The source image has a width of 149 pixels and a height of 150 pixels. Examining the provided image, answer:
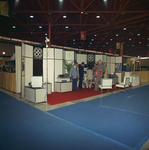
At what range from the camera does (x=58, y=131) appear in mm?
2756

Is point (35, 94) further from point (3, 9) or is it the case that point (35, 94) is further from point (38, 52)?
point (3, 9)

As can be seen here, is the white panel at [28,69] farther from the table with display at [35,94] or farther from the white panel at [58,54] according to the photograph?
the white panel at [58,54]

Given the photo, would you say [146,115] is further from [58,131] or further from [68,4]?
[68,4]

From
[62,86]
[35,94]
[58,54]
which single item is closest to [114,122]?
[35,94]

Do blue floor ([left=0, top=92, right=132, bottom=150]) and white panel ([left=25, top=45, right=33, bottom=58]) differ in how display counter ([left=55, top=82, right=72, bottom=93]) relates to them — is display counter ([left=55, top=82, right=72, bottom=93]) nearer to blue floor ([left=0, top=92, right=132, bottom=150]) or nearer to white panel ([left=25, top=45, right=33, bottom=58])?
white panel ([left=25, top=45, right=33, bottom=58])

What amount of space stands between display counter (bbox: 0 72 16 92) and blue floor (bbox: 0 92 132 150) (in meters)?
3.32

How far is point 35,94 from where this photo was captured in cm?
455

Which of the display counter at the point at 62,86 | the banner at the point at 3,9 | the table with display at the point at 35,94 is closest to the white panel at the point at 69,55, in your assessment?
the display counter at the point at 62,86

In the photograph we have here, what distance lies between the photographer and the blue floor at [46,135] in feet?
7.30

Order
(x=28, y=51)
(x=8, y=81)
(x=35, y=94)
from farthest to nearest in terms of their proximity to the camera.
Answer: (x=8, y=81) → (x=28, y=51) → (x=35, y=94)

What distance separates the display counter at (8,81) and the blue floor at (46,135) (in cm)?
332

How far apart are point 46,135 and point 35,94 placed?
2200 millimetres

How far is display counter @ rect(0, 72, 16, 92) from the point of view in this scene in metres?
6.62

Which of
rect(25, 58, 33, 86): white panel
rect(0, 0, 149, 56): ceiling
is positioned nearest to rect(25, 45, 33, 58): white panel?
rect(25, 58, 33, 86): white panel
